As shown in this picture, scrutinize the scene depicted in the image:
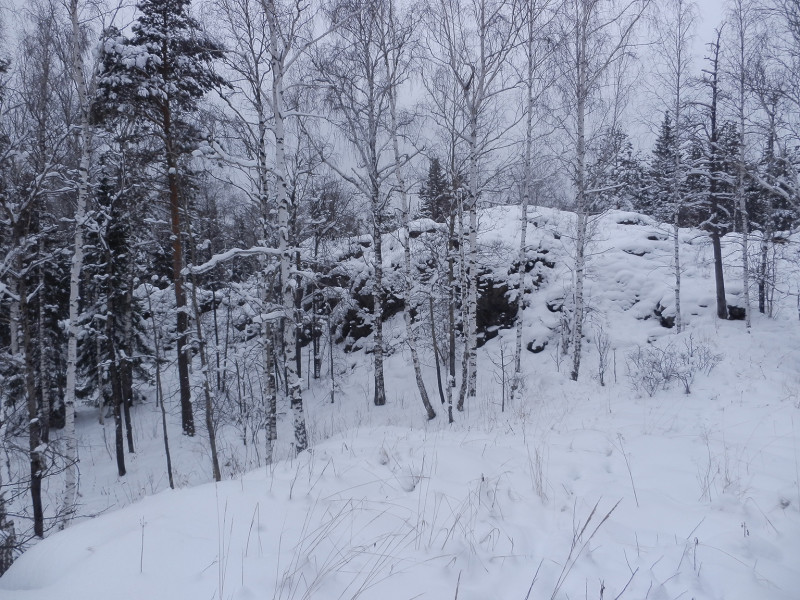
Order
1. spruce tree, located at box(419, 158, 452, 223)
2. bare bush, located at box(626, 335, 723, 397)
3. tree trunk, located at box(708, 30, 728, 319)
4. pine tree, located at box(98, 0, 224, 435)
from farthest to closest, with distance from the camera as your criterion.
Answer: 1. tree trunk, located at box(708, 30, 728, 319)
2. spruce tree, located at box(419, 158, 452, 223)
3. pine tree, located at box(98, 0, 224, 435)
4. bare bush, located at box(626, 335, 723, 397)

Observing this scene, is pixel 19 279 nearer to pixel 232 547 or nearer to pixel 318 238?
pixel 232 547

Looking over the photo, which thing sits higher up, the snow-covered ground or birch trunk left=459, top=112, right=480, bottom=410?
birch trunk left=459, top=112, right=480, bottom=410

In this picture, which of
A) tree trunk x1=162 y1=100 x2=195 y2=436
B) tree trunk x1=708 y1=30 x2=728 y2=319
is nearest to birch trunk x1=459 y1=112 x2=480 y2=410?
tree trunk x1=162 y1=100 x2=195 y2=436

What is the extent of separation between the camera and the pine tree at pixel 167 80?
983cm

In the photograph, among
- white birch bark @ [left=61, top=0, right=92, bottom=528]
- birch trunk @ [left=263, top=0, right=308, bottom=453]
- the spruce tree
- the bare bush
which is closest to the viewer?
birch trunk @ [left=263, top=0, right=308, bottom=453]

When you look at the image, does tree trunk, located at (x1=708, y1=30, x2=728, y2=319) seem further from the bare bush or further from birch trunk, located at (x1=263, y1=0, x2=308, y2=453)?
birch trunk, located at (x1=263, y1=0, x2=308, y2=453)

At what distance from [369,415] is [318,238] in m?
7.69

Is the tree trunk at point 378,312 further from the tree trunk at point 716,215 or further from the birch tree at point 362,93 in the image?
the tree trunk at point 716,215

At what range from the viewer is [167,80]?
1116cm

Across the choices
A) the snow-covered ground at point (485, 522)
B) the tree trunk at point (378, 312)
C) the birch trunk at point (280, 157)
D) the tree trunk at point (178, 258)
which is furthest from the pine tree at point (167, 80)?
the snow-covered ground at point (485, 522)

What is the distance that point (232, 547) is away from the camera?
2.78m

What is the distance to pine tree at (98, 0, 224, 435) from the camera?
9.83 meters

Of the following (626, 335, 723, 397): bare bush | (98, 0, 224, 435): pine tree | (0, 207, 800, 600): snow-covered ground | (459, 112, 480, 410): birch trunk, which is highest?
(98, 0, 224, 435): pine tree

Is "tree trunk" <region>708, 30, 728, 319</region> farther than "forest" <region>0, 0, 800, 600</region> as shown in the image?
Yes
